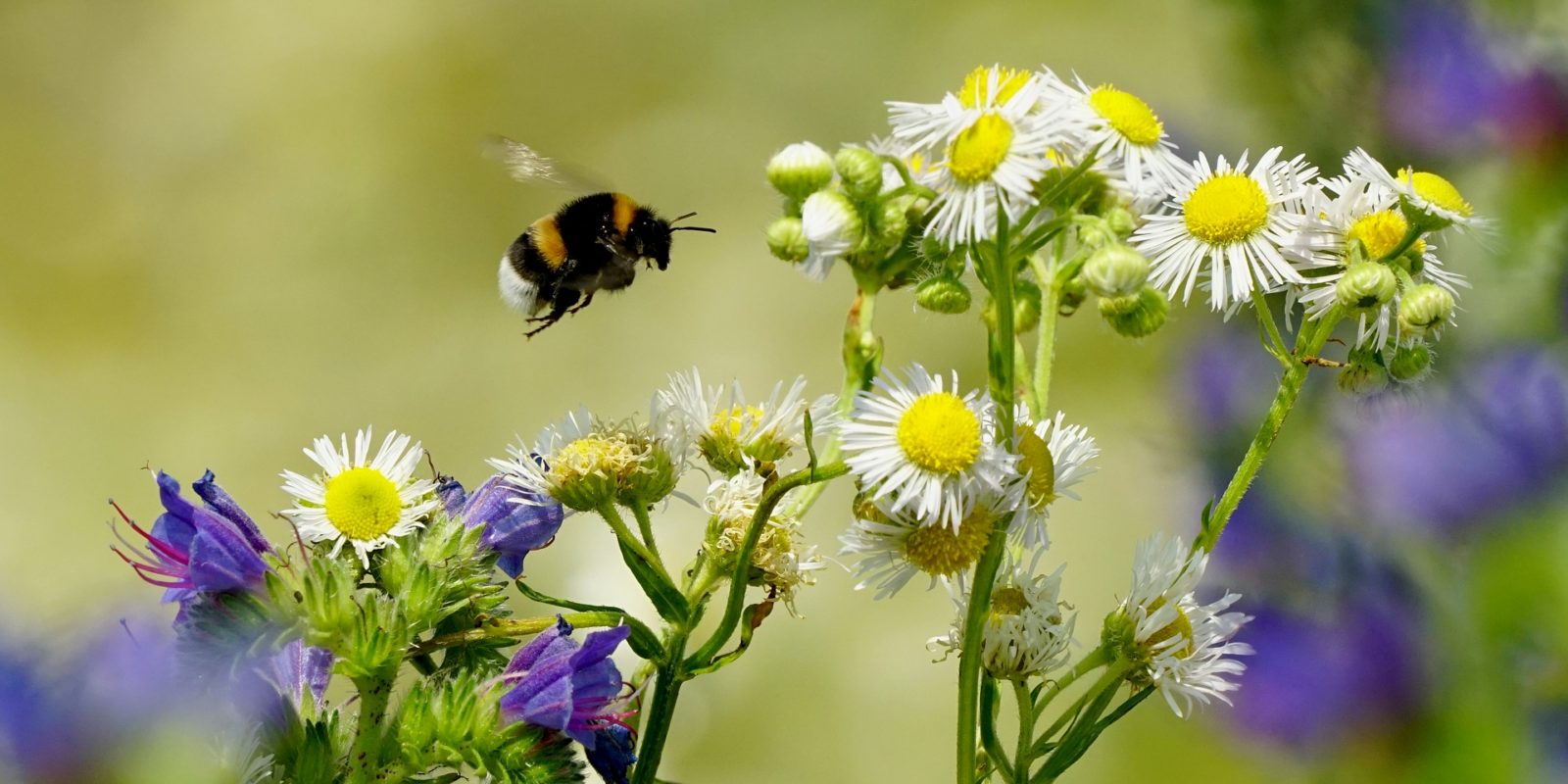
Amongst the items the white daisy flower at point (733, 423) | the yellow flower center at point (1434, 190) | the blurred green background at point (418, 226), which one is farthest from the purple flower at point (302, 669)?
the blurred green background at point (418, 226)

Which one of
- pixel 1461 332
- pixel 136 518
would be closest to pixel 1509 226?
pixel 1461 332

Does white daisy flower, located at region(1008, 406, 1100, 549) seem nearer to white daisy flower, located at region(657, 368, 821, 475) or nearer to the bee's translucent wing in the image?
white daisy flower, located at region(657, 368, 821, 475)

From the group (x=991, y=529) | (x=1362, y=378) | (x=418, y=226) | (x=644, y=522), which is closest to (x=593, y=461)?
(x=644, y=522)

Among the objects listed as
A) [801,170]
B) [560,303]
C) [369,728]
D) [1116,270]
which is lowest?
[369,728]

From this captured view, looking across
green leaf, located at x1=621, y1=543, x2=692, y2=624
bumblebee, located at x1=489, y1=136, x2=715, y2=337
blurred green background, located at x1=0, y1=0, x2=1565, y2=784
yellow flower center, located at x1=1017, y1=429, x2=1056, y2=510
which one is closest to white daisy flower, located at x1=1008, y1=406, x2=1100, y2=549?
yellow flower center, located at x1=1017, y1=429, x2=1056, y2=510

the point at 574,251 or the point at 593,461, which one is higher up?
the point at 574,251

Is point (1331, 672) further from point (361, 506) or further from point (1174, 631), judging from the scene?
point (361, 506)
